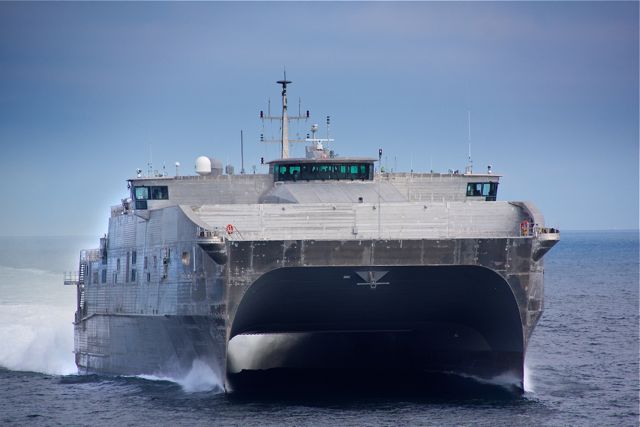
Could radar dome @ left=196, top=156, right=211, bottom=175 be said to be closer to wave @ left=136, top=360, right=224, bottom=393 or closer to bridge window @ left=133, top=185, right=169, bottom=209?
bridge window @ left=133, top=185, right=169, bottom=209

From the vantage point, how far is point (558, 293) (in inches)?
3467

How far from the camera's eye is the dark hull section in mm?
36844

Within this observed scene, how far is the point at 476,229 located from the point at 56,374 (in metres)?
20.0

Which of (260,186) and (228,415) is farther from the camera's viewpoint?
(260,186)

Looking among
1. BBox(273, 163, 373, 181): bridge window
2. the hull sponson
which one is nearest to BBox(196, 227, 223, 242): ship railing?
the hull sponson

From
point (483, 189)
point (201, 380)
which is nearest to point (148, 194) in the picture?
point (201, 380)

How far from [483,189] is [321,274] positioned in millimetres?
11707

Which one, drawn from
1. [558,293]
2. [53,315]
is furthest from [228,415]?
[558,293]

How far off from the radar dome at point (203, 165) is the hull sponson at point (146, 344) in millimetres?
5997

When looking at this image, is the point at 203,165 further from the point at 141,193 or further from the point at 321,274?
the point at 321,274

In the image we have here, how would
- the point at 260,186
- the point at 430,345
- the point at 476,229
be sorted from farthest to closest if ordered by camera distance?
the point at 260,186 → the point at 430,345 → the point at 476,229

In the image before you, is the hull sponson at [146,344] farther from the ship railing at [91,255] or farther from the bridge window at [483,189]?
the bridge window at [483,189]

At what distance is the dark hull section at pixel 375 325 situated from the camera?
121 feet

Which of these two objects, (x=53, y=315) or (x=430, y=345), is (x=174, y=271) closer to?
(x=430, y=345)
